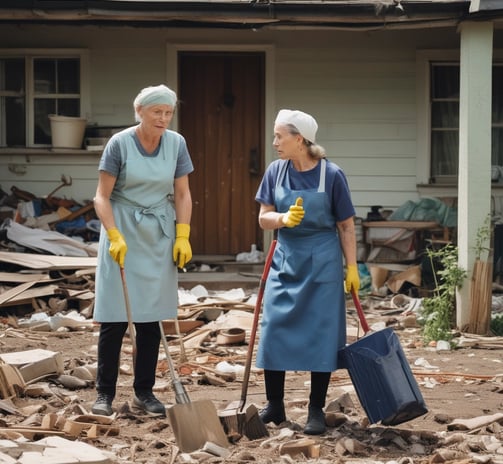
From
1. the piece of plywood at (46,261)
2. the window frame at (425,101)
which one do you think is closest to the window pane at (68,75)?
the piece of plywood at (46,261)

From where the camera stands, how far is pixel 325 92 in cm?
1312

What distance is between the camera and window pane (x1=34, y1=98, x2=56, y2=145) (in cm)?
1323

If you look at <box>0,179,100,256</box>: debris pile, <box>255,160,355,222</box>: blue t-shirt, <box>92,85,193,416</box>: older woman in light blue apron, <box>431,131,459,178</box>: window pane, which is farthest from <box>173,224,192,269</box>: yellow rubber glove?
<box>431,131,459,178</box>: window pane

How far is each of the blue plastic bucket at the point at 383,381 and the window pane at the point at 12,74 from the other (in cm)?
865

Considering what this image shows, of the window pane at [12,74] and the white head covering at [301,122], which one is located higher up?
the window pane at [12,74]

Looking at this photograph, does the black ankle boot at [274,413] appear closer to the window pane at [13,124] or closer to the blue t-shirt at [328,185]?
the blue t-shirt at [328,185]

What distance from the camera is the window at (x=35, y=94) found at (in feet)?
43.2

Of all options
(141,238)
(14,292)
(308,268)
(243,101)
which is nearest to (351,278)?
(308,268)

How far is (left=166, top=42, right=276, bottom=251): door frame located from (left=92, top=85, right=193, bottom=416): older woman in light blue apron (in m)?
6.89

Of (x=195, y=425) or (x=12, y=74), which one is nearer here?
(x=195, y=425)

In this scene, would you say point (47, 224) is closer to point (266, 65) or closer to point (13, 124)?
point (13, 124)

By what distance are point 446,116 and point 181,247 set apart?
7.85 m

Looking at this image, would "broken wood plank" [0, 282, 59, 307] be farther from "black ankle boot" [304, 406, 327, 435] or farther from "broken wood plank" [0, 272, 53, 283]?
"black ankle boot" [304, 406, 327, 435]

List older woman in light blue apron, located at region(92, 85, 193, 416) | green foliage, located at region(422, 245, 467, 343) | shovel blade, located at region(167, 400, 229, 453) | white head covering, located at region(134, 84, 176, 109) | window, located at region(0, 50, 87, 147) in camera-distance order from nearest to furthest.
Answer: shovel blade, located at region(167, 400, 229, 453), white head covering, located at region(134, 84, 176, 109), older woman in light blue apron, located at region(92, 85, 193, 416), green foliage, located at region(422, 245, 467, 343), window, located at region(0, 50, 87, 147)
